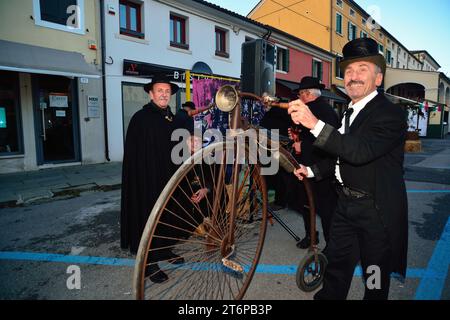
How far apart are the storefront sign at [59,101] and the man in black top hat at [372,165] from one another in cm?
948

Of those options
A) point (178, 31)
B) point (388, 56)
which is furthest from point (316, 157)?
point (388, 56)

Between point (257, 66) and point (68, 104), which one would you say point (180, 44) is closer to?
point (68, 104)

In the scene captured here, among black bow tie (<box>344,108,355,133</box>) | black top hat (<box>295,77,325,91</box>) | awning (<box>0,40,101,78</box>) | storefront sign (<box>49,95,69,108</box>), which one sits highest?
awning (<box>0,40,101,78</box>)

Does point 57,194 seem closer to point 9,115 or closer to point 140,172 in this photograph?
point 9,115

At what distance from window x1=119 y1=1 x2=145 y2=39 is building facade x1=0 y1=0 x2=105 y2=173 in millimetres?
1184

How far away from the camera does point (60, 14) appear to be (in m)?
9.06

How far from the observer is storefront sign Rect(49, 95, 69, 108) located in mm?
9250

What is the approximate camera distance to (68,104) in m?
9.62

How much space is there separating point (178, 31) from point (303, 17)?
15320 millimetres

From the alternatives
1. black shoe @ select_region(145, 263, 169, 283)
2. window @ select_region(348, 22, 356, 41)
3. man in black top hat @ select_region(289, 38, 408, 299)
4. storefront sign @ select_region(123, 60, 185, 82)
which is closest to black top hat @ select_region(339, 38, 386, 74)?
man in black top hat @ select_region(289, 38, 408, 299)

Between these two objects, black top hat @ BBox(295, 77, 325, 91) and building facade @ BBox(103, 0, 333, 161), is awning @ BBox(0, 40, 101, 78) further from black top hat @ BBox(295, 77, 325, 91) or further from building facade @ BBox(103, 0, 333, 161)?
black top hat @ BBox(295, 77, 325, 91)

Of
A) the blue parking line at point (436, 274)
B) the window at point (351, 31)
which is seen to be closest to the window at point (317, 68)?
the window at point (351, 31)
